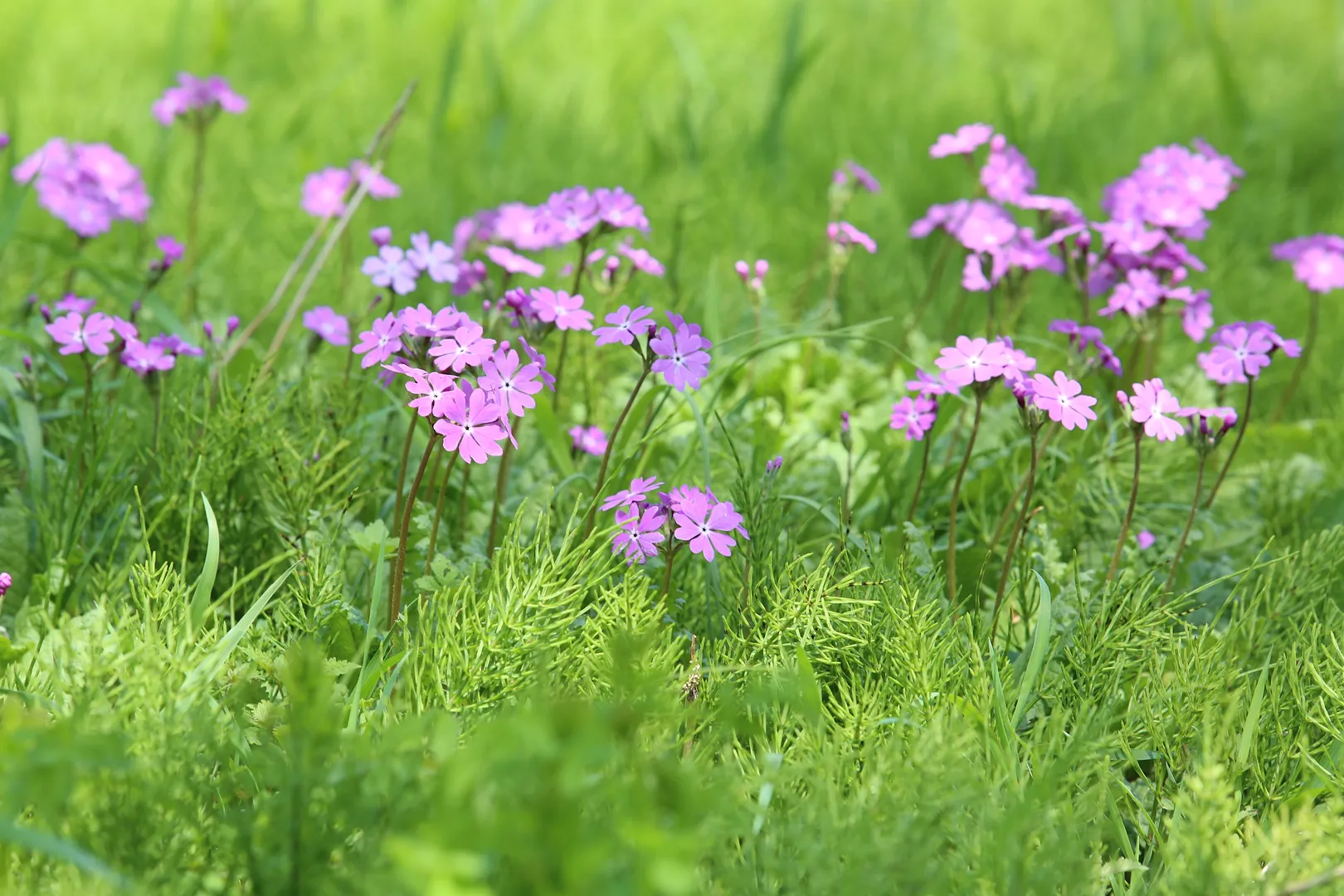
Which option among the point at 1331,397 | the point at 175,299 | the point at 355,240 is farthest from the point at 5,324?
the point at 1331,397

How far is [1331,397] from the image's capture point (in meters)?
3.00

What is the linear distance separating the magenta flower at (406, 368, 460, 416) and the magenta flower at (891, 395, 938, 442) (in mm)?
758

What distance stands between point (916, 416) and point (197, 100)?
1.95m

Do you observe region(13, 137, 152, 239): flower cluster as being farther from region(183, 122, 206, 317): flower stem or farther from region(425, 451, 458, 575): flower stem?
region(425, 451, 458, 575): flower stem

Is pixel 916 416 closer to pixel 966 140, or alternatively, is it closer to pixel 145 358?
pixel 966 140

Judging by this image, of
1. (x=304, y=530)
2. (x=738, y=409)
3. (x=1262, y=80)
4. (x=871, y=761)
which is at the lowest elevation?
(x=871, y=761)

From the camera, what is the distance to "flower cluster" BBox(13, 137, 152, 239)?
8.50 feet

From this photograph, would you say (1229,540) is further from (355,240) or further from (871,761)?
(355,240)

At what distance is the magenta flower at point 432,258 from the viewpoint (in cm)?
211

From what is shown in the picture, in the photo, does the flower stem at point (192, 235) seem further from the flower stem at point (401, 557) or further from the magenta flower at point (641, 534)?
the magenta flower at point (641, 534)

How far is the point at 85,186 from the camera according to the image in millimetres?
2652

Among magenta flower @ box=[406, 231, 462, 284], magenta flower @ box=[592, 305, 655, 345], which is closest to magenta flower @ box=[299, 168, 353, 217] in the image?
magenta flower @ box=[406, 231, 462, 284]

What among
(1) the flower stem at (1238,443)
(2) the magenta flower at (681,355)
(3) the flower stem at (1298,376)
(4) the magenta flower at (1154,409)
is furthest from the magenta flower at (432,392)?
(3) the flower stem at (1298,376)

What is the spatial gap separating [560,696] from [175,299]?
199 cm
